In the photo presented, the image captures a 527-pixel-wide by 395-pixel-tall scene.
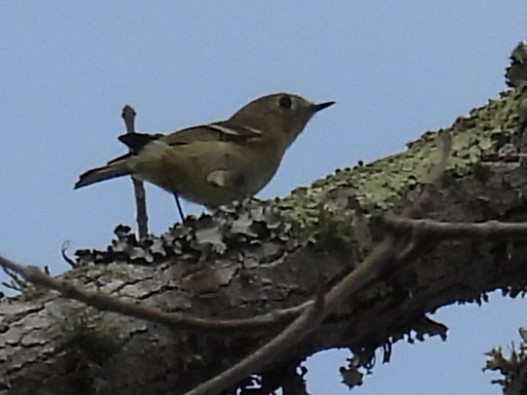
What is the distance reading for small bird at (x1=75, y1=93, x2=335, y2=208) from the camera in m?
A: 2.29

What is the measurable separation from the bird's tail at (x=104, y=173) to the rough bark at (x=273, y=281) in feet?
2.02

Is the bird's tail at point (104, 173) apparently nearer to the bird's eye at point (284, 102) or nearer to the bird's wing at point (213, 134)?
the bird's wing at point (213, 134)

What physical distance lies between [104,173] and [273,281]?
0.88m

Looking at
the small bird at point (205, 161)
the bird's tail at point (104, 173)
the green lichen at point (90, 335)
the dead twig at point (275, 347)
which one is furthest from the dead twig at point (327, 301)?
the bird's tail at point (104, 173)

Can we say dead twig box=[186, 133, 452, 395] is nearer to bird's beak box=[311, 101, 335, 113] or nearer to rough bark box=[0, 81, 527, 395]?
rough bark box=[0, 81, 527, 395]

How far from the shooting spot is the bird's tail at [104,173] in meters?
2.36

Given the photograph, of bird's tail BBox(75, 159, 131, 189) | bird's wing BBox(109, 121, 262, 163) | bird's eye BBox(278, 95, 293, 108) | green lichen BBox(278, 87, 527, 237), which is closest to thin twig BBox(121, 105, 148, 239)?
green lichen BBox(278, 87, 527, 237)

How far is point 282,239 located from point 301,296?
0.11 m

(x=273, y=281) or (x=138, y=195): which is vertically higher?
(x=138, y=195)

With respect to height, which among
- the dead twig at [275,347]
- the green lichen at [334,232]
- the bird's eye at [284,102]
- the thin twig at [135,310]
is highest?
the bird's eye at [284,102]

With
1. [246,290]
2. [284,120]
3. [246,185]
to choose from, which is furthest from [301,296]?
[284,120]

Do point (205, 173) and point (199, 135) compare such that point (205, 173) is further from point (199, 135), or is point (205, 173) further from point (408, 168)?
point (408, 168)

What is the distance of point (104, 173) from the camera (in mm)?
2352

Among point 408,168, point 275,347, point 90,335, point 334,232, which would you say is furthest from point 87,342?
point 275,347
